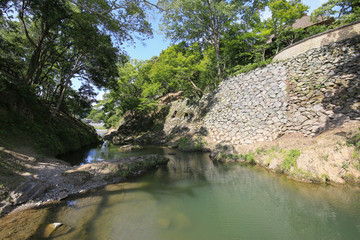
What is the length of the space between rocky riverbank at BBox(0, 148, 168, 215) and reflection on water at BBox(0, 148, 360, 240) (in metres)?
0.67

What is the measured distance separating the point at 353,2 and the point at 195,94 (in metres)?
16.2

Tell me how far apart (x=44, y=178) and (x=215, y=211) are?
20.0 ft

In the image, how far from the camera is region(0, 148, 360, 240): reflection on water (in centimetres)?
365

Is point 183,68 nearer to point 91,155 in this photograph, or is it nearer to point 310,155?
point 91,155

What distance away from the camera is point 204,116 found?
16734mm

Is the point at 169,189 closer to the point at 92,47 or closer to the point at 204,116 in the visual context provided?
the point at 92,47

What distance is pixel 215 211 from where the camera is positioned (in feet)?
15.0

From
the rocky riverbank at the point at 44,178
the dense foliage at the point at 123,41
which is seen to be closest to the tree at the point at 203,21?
the dense foliage at the point at 123,41

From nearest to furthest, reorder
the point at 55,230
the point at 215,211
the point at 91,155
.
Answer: the point at 55,230, the point at 215,211, the point at 91,155

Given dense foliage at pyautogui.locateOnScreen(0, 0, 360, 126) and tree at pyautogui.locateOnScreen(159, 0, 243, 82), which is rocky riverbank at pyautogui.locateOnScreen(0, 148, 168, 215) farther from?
tree at pyautogui.locateOnScreen(159, 0, 243, 82)

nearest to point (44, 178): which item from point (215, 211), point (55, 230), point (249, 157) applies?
point (55, 230)

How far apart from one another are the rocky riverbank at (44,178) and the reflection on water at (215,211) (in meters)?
0.67

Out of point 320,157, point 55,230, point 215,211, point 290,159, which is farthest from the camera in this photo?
point 290,159

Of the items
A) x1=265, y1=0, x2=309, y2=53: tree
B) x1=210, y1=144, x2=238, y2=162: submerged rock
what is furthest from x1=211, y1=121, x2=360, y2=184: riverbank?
x1=265, y1=0, x2=309, y2=53: tree
